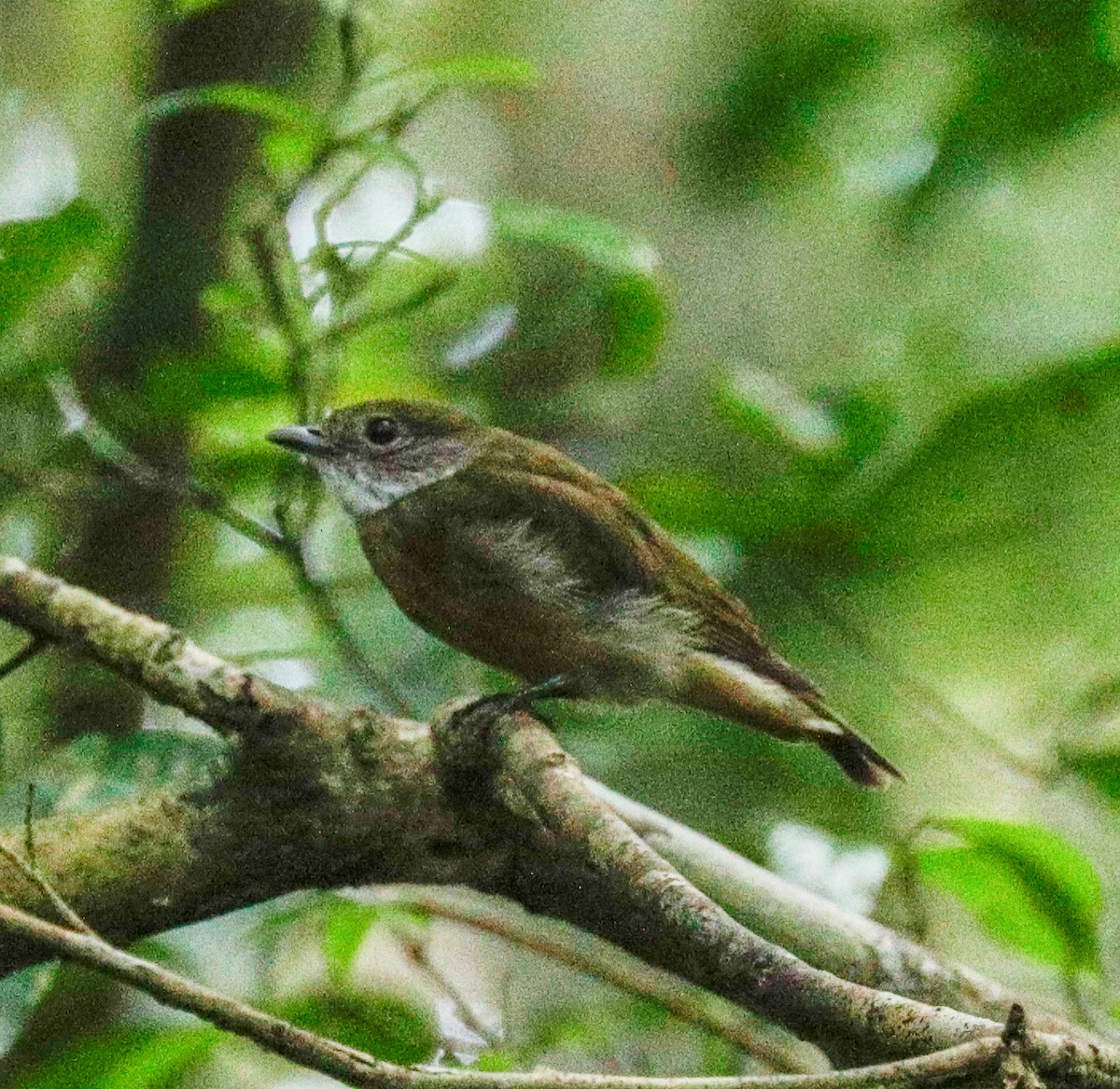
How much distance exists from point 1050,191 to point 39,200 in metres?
1.55

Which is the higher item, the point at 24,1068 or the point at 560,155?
the point at 560,155

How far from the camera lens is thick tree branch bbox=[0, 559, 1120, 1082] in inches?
56.4

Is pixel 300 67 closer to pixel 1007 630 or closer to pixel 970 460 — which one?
pixel 970 460

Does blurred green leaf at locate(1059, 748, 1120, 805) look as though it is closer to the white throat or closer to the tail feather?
the tail feather

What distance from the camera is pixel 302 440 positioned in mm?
2008

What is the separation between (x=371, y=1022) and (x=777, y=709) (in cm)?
56

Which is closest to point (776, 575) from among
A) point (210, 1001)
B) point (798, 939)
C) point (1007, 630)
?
point (1007, 630)

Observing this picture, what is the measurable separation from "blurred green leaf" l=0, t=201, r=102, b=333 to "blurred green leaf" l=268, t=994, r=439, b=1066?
0.80 m

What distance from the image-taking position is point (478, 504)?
194cm

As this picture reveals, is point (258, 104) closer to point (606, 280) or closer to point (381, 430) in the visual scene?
point (381, 430)

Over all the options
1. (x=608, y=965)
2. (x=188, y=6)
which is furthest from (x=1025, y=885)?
(x=188, y=6)

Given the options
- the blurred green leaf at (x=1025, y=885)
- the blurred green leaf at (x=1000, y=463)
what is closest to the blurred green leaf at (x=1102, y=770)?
the blurred green leaf at (x=1025, y=885)

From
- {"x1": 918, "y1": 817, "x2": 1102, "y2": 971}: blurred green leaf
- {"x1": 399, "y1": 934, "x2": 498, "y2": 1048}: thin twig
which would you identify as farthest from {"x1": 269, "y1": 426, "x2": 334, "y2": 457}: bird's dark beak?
{"x1": 918, "y1": 817, "x2": 1102, "y2": 971}: blurred green leaf

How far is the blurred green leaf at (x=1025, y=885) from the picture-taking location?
1.69 meters
